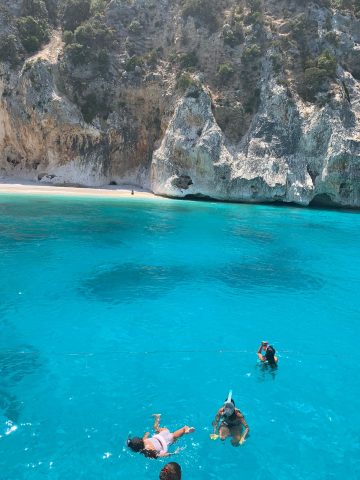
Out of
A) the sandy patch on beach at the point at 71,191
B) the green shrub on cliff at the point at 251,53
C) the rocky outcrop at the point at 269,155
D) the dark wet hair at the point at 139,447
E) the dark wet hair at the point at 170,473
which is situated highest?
the green shrub on cliff at the point at 251,53

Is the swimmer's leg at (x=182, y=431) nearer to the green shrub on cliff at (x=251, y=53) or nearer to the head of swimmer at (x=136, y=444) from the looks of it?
the head of swimmer at (x=136, y=444)

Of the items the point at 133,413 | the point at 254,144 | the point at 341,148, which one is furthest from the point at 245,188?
the point at 133,413

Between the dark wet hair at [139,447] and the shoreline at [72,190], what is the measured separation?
140 ft

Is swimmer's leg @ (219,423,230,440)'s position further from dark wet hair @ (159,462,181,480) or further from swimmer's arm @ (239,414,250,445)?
dark wet hair @ (159,462,181,480)

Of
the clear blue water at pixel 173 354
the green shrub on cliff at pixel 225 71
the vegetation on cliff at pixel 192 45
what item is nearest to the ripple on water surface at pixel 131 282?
the clear blue water at pixel 173 354

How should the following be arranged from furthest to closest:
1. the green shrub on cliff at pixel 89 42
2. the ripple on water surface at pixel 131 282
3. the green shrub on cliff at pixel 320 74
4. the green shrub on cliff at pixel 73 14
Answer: the green shrub on cliff at pixel 73 14, the green shrub on cliff at pixel 89 42, the green shrub on cliff at pixel 320 74, the ripple on water surface at pixel 131 282

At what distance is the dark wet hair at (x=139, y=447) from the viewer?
27.3ft

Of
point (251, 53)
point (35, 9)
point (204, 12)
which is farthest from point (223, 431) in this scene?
point (35, 9)

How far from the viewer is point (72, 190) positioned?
5059 centimetres

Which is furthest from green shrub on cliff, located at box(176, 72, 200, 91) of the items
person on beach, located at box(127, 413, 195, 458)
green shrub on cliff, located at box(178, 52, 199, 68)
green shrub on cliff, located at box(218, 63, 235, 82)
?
person on beach, located at box(127, 413, 195, 458)

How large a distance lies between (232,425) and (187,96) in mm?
47885

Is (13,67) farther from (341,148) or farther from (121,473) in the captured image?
(121,473)

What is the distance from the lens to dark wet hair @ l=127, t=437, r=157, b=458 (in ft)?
27.3

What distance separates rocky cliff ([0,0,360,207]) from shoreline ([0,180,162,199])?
A: 6.30 ft
